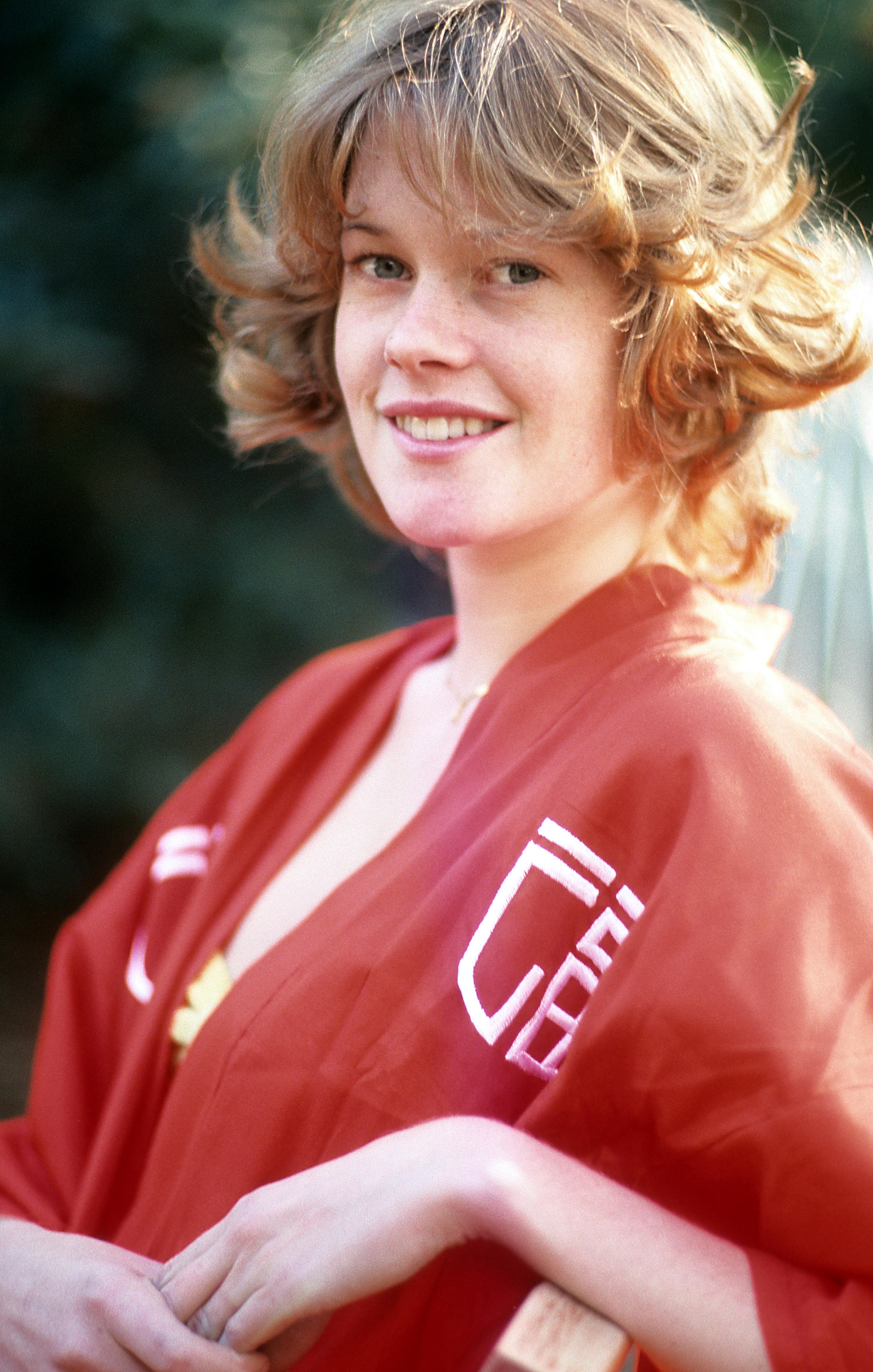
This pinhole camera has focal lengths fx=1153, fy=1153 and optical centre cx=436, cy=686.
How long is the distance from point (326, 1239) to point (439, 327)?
2.46 ft

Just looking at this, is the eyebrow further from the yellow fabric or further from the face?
the yellow fabric

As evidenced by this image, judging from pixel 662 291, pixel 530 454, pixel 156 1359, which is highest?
pixel 662 291

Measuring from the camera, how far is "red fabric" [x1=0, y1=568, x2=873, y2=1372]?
2.57 feet

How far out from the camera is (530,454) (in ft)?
3.47

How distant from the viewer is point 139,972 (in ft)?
4.57

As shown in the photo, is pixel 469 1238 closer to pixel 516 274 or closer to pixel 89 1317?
pixel 89 1317

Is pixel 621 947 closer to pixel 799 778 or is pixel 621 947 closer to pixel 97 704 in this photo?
pixel 799 778

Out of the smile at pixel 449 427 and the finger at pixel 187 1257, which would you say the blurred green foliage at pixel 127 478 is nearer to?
the smile at pixel 449 427

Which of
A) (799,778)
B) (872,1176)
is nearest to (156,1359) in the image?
(872,1176)

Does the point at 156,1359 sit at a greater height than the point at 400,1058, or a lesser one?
lesser

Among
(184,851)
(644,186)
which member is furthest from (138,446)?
(644,186)

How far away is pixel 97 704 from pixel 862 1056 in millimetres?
1600

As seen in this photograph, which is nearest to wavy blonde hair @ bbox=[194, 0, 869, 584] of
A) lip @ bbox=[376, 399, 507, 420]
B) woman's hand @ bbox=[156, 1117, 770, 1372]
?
lip @ bbox=[376, 399, 507, 420]

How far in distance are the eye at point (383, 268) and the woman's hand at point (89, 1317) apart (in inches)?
35.9
